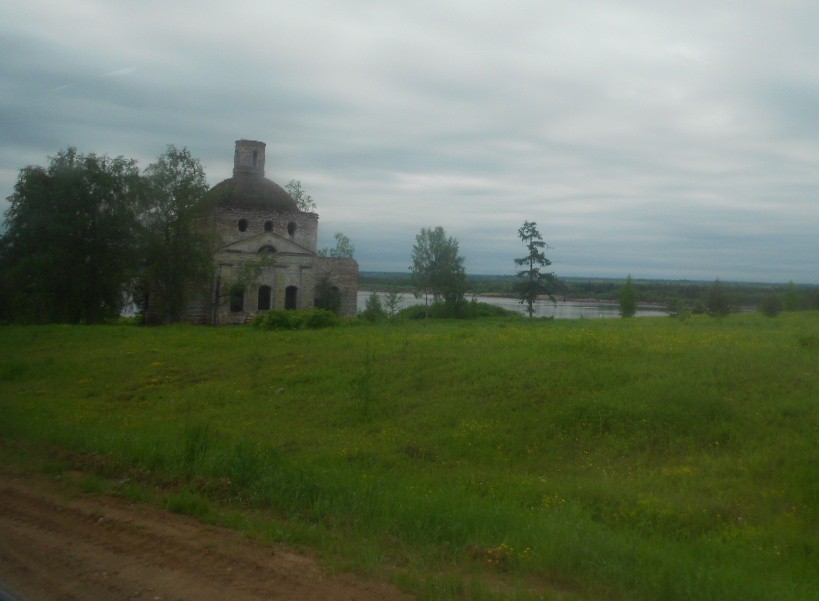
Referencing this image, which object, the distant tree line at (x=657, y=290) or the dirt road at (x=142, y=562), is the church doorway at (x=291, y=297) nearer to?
the distant tree line at (x=657, y=290)

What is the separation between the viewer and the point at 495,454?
1000cm

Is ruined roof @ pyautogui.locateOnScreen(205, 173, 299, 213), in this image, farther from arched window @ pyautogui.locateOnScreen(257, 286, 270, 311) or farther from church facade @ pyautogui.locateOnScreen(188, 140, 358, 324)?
arched window @ pyautogui.locateOnScreen(257, 286, 270, 311)

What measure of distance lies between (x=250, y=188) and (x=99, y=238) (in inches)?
395

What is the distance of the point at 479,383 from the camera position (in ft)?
43.7

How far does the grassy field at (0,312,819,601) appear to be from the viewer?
230 inches

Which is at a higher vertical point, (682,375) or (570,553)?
(682,375)

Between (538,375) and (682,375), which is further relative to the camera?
(538,375)

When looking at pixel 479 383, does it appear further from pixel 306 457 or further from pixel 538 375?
pixel 306 457

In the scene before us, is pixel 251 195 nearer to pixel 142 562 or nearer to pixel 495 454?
pixel 495 454

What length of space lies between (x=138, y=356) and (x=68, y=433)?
10.4 meters

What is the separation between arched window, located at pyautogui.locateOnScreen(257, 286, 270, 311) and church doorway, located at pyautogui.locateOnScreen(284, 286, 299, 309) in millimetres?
1025

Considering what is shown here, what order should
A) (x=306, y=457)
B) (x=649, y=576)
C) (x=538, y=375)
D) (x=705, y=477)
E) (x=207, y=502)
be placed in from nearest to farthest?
(x=649, y=576) < (x=207, y=502) < (x=705, y=477) < (x=306, y=457) < (x=538, y=375)

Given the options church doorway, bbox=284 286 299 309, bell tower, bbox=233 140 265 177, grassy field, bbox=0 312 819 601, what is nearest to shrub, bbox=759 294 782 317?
grassy field, bbox=0 312 819 601

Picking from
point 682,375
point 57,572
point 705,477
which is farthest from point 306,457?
point 682,375
